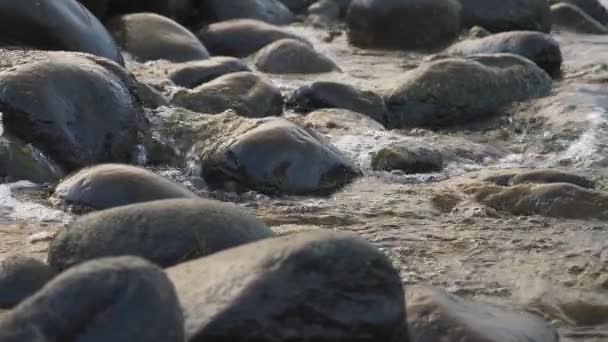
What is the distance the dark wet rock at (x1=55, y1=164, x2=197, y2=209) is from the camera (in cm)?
479

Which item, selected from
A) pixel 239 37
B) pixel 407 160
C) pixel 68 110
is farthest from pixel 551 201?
pixel 239 37

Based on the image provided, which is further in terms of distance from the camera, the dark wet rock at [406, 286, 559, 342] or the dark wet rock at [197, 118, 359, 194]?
the dark wet rock at [197, 118, 359, 194]

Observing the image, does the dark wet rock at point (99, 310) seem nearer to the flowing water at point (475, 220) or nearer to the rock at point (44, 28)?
the flowing water at point (475, 220)

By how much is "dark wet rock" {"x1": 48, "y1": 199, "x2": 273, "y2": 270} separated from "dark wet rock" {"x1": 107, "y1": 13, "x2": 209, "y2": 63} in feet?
17.1

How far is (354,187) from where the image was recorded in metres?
5.95

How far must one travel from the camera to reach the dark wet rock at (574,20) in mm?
12484

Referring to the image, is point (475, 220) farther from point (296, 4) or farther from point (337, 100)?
point (296, 4)

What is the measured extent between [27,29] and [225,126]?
1858mm

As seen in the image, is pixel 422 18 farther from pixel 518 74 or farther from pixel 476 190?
pixel 476 190

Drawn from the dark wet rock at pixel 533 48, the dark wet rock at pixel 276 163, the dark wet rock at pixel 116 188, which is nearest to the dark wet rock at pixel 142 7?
the dark wet rock at pixel 533 48

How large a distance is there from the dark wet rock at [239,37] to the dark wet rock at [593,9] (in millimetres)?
4931

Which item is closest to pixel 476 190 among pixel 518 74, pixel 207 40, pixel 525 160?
pixel 525 160

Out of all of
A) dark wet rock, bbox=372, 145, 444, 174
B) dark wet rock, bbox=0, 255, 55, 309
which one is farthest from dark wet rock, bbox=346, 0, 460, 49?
dark wet rock, bbox=0, 255, 55, 309

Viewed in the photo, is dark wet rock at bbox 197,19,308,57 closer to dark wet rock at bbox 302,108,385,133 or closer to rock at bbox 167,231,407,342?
dark wet rock at bbox 302,108,385,133
